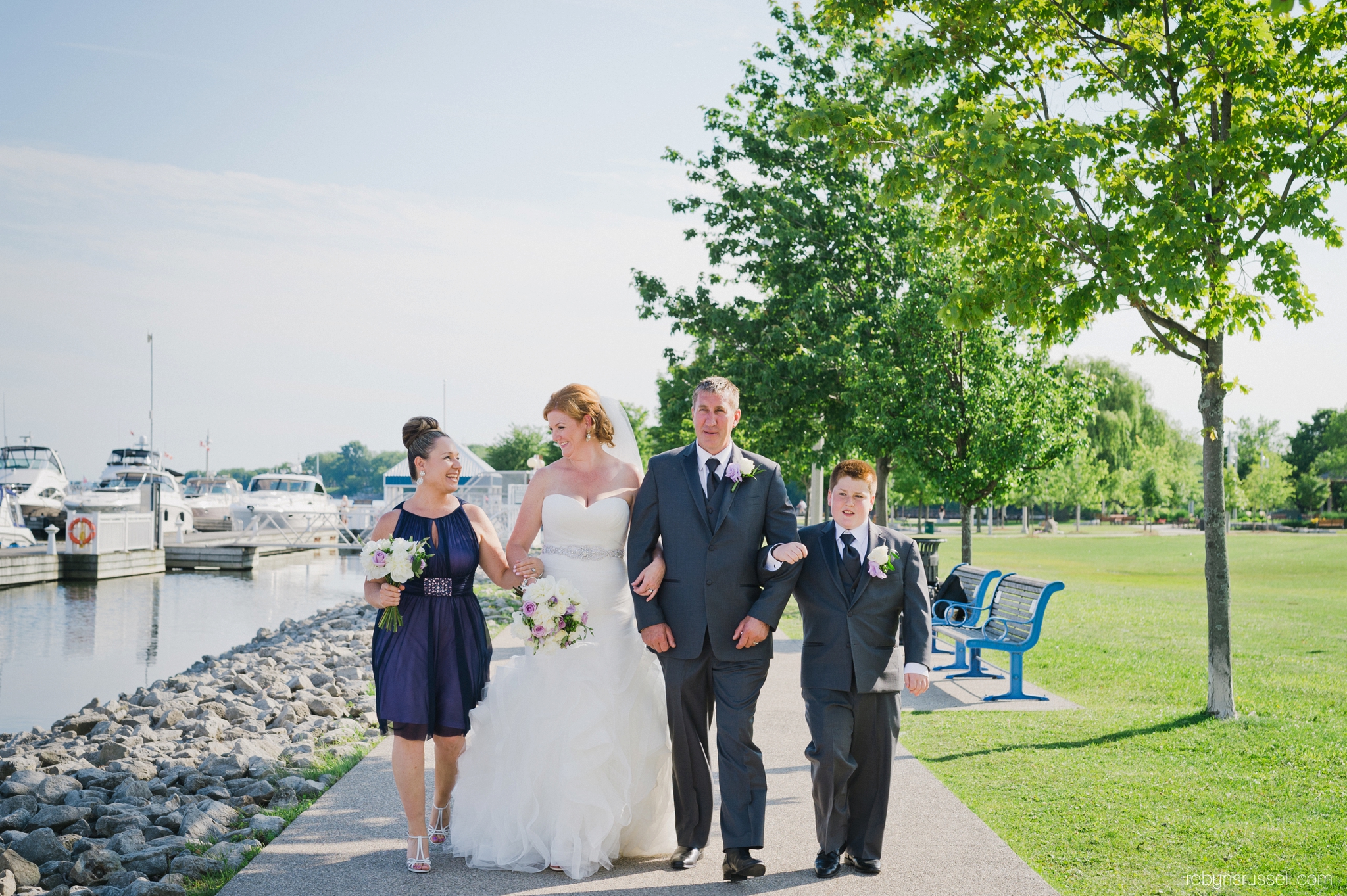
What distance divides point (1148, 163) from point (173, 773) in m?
9.03

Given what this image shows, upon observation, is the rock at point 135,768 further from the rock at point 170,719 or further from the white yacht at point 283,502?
the white yacht at point 283,502

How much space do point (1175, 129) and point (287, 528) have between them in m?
41.3

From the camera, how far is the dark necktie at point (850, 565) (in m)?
4.84

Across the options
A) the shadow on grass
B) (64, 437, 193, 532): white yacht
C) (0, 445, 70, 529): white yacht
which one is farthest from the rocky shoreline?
(0, 445, 70, 529): white yacht

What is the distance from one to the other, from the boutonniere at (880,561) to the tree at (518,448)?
2117 inches

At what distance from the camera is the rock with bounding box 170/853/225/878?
492cm

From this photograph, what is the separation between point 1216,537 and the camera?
8.05 metres

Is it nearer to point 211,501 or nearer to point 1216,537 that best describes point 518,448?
point 211,501

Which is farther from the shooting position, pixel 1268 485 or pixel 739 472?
pixel 1268 485

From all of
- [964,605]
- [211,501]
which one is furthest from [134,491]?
[964,605]

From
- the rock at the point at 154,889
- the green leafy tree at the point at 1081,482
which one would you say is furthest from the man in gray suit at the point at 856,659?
the green leafy tree at the point at 1081,482

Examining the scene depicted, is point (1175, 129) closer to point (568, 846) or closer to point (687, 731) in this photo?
point (687, 731)

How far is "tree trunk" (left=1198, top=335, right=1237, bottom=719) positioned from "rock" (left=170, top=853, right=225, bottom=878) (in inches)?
285

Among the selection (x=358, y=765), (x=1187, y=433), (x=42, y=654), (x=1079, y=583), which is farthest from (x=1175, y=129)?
(x=1187, y=433)
